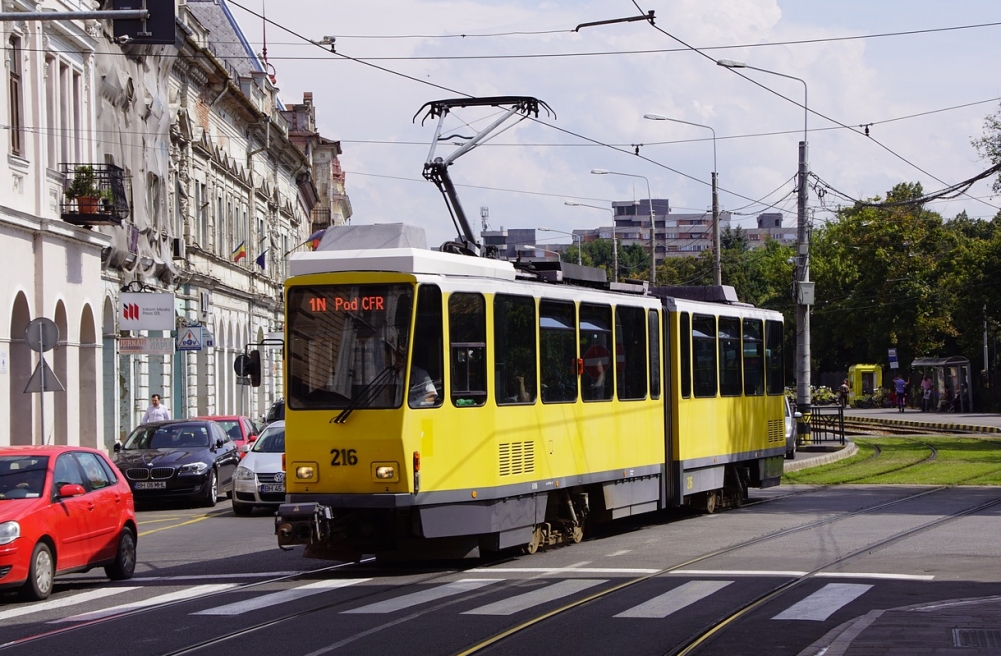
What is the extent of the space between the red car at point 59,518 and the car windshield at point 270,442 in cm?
843

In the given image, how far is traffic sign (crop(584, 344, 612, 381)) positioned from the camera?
16750mm

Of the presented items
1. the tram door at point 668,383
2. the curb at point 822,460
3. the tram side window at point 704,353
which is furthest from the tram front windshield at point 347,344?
the curb at point 822,460

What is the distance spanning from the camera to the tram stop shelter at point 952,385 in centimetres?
6525

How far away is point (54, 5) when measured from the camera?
30.1 m

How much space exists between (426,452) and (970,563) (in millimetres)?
5315

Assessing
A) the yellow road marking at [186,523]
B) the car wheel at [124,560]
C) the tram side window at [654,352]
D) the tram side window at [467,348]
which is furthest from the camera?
the yellow road marking at [186,523]

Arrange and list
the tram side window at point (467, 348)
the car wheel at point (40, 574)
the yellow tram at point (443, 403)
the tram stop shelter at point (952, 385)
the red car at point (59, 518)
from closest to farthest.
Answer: the red car at point (59, 518) → the car wheel at point (40, 574) → the yellow tram at point (443, 403) → the tram side window at point (467, 348) → the tram stop shelter at point (952, 385)

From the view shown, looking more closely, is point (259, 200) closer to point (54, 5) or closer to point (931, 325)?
point (54, 5)

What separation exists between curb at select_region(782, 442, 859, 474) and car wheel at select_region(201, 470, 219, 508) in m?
10.9

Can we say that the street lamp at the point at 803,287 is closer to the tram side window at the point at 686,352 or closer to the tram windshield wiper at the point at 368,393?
the tram side window at the point at 686,352

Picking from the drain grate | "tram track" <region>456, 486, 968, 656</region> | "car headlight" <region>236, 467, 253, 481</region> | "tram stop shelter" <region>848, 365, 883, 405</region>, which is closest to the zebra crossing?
"tram track" <region>456, 486, 968, 656</region>

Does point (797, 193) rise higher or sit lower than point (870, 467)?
higher

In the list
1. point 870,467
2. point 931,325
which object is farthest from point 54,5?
point 931,325

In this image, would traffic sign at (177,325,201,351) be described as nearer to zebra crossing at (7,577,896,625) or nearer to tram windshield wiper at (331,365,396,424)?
zebra crossing at (7,577,896,625)
